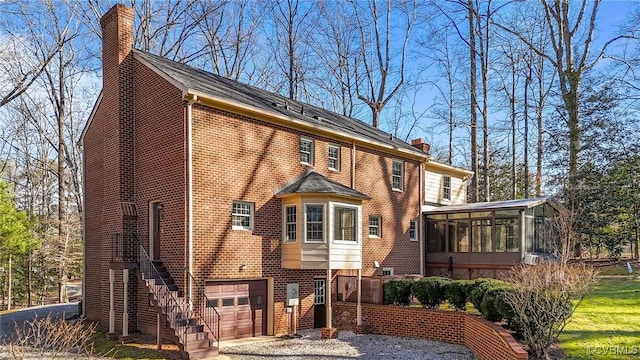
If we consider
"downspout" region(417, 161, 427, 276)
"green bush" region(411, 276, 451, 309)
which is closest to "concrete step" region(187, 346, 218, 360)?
"green bush" region(411, 276, 451, 309)

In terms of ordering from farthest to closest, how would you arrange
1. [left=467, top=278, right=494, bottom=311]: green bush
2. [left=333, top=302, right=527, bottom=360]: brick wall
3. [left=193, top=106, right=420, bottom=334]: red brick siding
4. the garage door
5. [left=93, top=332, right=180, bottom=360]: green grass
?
the garage door, [left=193, top=106, right=420, bottom=334]: red brick siding, [left=467, top=278, right=494, bottom=311]: green bush, [left=93, top=332, right=180, bottom=360]: green grass, [left=333, top=302, right=527, bottom=360]: brick wall

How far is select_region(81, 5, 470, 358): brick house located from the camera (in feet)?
44.1

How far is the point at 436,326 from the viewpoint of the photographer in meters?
13.8

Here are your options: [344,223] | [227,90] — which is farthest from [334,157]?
[227,90]

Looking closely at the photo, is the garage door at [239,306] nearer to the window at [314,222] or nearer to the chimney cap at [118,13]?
the window at [314,222]

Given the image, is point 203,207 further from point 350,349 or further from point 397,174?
point 397,174

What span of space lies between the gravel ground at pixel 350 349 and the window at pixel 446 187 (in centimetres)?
1187

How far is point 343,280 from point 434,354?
543 centimetres

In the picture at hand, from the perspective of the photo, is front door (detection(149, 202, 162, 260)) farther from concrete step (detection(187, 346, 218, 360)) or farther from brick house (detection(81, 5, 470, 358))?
concrete step (detection(187, 346, 218, 360))

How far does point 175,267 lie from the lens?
1348cm

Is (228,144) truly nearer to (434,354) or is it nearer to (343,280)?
(343,280)

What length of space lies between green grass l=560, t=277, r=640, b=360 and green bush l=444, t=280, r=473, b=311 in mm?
2613

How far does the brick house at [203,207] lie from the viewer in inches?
529

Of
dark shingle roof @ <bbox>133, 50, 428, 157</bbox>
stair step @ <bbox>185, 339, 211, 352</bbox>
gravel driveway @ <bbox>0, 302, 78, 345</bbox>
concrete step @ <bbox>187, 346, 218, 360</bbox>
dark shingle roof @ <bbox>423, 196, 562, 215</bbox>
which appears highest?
dark shingle roof @ <bbox>133, 50, 428, 157</bbox>
